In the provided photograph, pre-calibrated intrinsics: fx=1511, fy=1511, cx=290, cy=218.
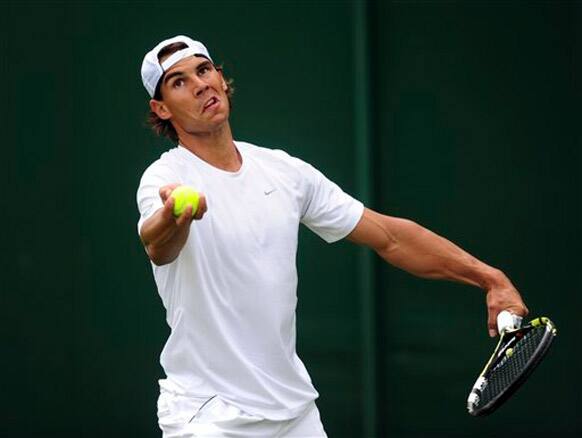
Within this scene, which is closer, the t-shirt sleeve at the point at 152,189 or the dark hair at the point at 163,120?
the t-shirt sleeve at the point at 152,189

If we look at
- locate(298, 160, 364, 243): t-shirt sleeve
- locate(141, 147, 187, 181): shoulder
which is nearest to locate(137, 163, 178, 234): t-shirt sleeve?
locate(141, 147, 187, 181): shoulder

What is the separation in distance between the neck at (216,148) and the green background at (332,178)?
145 cm

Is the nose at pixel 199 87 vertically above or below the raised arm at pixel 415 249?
above

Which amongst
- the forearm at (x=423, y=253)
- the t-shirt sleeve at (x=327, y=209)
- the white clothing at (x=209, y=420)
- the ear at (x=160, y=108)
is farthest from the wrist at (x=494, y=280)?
the ear at (x=160, y=108)

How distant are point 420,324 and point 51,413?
1.43 metres

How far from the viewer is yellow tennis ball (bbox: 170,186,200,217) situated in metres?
3.55

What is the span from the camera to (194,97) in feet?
13.9

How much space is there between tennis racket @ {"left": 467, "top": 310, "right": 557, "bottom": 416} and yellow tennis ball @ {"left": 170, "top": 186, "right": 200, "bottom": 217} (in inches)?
35.4

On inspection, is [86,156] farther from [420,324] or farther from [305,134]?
[420,324]

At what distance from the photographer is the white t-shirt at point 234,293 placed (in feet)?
13.2

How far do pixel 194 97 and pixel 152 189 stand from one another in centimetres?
41

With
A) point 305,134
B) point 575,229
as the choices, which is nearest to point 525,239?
point 575,229

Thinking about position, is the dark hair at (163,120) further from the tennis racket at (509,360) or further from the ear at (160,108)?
the tennis racket at (509,360)

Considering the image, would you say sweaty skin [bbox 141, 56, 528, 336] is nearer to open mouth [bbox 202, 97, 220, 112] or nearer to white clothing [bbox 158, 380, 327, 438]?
open mouth [bbox 202, 97, 220, 112]
